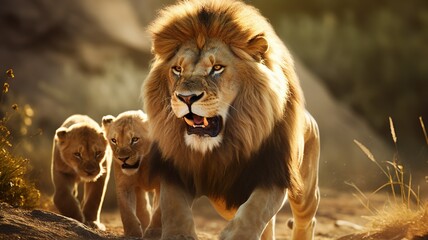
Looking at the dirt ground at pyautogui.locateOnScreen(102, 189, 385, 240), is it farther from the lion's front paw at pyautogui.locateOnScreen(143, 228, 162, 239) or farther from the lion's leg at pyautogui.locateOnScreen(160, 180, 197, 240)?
the lion's leg at pyautogui.locateOnScreen(160, 180, 197, 240)

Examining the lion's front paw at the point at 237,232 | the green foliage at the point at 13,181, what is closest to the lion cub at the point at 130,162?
the green foliage at the point at 13,181

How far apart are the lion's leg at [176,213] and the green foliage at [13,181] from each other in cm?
108

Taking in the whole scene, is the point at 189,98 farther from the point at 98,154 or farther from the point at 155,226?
the point at 98,154

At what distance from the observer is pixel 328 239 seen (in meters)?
7.07

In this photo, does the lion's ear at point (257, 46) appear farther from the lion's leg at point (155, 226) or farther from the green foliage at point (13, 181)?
the green foliage at point (13, 181)

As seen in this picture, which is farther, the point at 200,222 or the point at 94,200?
the point at 200,222

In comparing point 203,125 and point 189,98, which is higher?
point 189,98

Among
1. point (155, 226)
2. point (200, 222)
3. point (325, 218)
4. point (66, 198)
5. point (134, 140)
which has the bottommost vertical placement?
point (325, 218)

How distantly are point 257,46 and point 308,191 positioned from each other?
60.4 inches

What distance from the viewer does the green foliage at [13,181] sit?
4.98m

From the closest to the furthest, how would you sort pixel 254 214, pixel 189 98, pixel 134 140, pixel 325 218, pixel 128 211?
1. pixel 189 98
2. pixel 254 214
3. pixel 128 211
4. pixel 134 140
5. pixel 325 218

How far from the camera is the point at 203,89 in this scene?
411 cm

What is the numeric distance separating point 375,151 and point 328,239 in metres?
4.08

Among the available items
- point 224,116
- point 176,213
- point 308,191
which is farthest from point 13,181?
point 308,191
